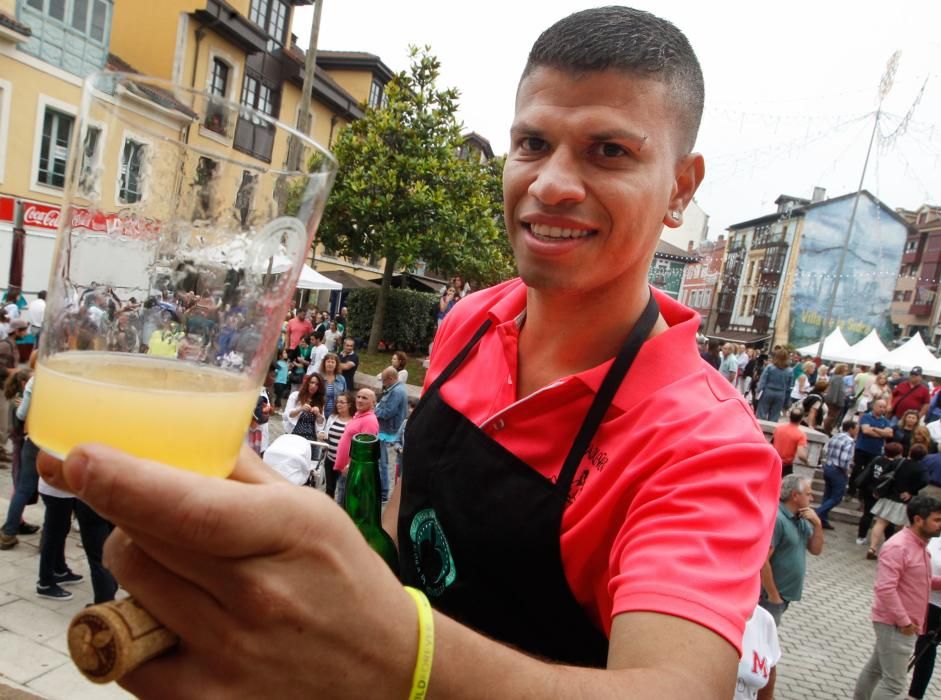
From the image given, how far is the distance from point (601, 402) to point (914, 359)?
24.7m

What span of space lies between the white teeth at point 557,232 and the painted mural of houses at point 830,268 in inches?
1932

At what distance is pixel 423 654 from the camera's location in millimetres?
727

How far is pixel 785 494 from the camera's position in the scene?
5.73 metres

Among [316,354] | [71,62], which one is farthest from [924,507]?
[71,62]

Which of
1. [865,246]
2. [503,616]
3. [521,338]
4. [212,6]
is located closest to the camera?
[503,616]

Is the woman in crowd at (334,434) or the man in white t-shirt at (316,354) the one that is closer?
the woman in crowd at (334,434)

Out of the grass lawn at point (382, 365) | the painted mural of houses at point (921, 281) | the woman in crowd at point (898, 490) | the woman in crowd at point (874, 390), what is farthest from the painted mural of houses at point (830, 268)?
the woman in crowd at point (898, 490)

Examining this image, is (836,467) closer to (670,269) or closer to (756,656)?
(756,656)

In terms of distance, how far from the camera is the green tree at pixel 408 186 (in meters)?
16.8

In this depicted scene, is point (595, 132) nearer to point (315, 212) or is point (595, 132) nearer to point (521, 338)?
point (521, 338)

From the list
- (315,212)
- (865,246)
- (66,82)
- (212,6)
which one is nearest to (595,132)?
(315,212)

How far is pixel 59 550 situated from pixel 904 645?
7.17 meters

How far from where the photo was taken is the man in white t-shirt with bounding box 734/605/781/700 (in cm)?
353

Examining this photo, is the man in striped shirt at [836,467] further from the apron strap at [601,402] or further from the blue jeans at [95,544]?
the apron strap at [601,402]
